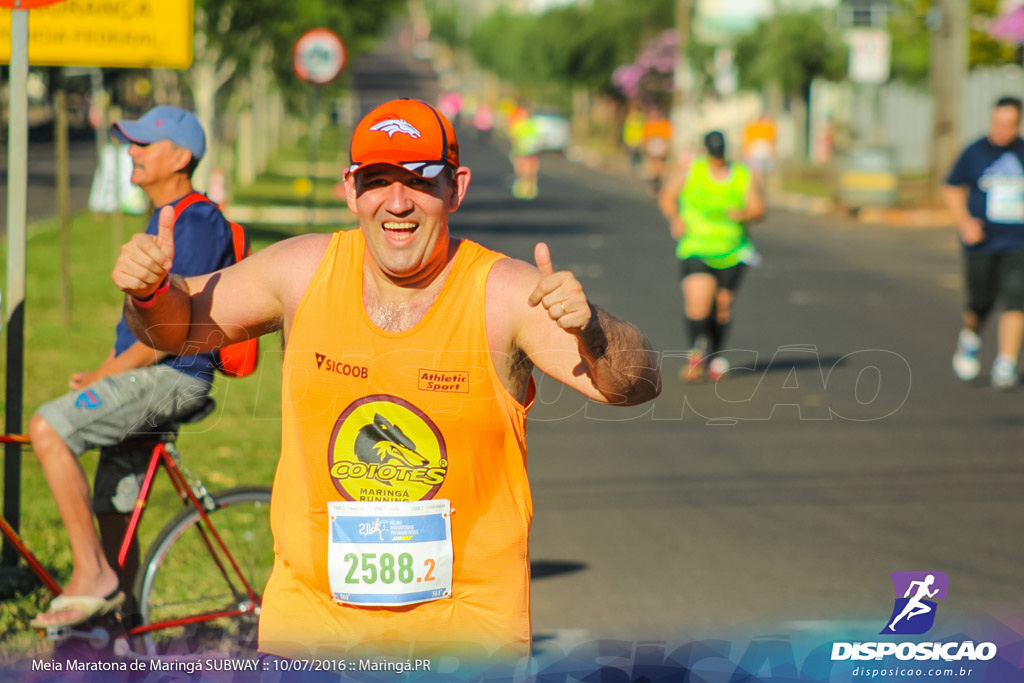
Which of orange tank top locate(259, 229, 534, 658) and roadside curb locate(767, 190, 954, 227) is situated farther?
roadside curb locate(767, 190, 954, 227)

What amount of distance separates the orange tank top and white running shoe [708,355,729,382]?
327 inches

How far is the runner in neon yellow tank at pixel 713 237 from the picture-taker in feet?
39.3

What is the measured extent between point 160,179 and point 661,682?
92.9 inches

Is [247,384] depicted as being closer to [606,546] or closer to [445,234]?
[606,546]

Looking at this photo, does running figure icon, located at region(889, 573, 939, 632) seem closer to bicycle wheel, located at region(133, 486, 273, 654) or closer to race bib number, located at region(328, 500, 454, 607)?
race bib number, located at region(328, 500, 454, 607)

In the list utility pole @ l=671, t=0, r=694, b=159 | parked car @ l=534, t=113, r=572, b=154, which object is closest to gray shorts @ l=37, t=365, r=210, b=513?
utility pole @ l=671, t=0, r=694, b=159

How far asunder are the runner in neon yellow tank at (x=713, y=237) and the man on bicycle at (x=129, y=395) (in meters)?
7.06

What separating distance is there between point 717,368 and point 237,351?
7701 millimetres

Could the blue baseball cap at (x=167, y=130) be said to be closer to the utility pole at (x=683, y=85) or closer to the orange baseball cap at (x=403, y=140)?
the orange baseball cap at (x=403, y=140)

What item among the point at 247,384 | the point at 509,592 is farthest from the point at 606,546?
the point at 247,384

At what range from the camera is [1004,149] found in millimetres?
12023

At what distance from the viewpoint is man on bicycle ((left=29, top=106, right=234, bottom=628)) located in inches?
192

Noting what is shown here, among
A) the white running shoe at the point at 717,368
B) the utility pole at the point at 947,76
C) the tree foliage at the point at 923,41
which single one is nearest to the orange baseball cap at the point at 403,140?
the white running shoe at the point at 717,368

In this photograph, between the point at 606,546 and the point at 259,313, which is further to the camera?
the point at 606,546
